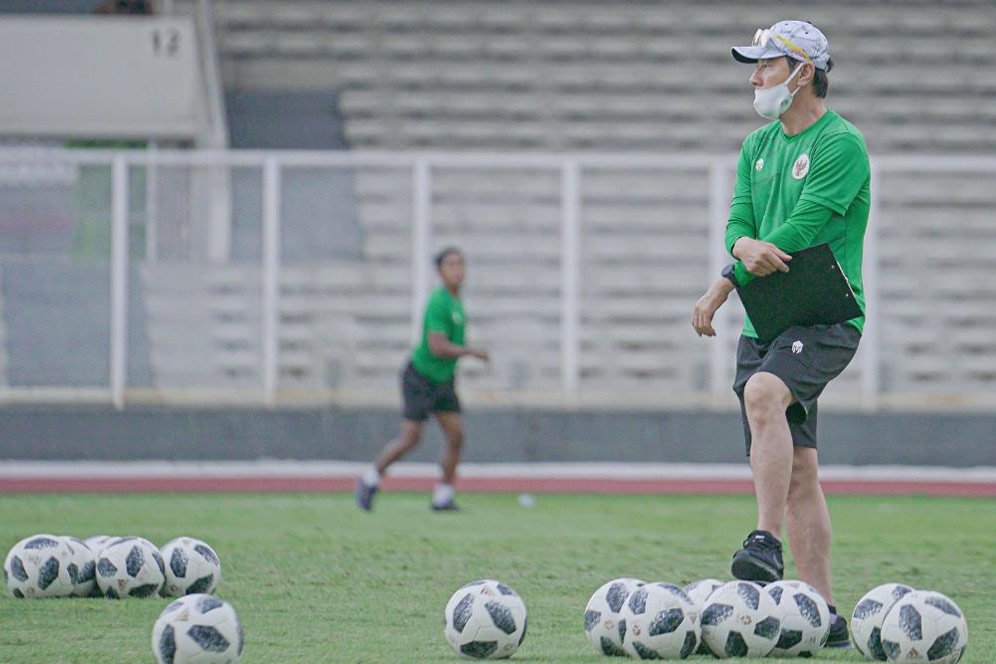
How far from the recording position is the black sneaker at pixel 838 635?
589cm

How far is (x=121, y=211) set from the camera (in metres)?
16.5

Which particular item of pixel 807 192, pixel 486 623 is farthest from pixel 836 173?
pixel 486 623

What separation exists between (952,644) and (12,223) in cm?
1274

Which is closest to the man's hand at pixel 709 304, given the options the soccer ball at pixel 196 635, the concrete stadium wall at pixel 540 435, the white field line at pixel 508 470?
the soccer ball at pixel 196 635

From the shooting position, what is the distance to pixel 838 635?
5.95m

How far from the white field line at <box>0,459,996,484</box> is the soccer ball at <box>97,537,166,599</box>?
8990 millimetres

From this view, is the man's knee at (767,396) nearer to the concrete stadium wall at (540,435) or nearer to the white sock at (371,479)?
the white sock at (371,479)

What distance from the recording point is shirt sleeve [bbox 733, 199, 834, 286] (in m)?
6.15

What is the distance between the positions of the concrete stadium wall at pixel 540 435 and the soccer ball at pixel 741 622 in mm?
10868

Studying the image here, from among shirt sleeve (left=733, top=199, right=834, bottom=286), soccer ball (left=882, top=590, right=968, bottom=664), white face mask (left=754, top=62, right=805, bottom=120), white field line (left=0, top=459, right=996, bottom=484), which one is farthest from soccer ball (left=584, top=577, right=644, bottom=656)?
white field line (left=0, top=459, right=996, bottom=484)

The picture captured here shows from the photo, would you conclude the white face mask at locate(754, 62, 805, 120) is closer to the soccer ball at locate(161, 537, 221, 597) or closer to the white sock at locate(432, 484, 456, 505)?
the soccer ball at locate(161, 537, 221, 597)

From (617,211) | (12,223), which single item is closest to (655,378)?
(617,211)

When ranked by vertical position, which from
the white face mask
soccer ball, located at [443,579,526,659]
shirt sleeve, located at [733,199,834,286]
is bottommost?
soccer ball, located at [443,579,526,659]

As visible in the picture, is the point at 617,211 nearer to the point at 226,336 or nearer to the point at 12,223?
the point at 226,336
